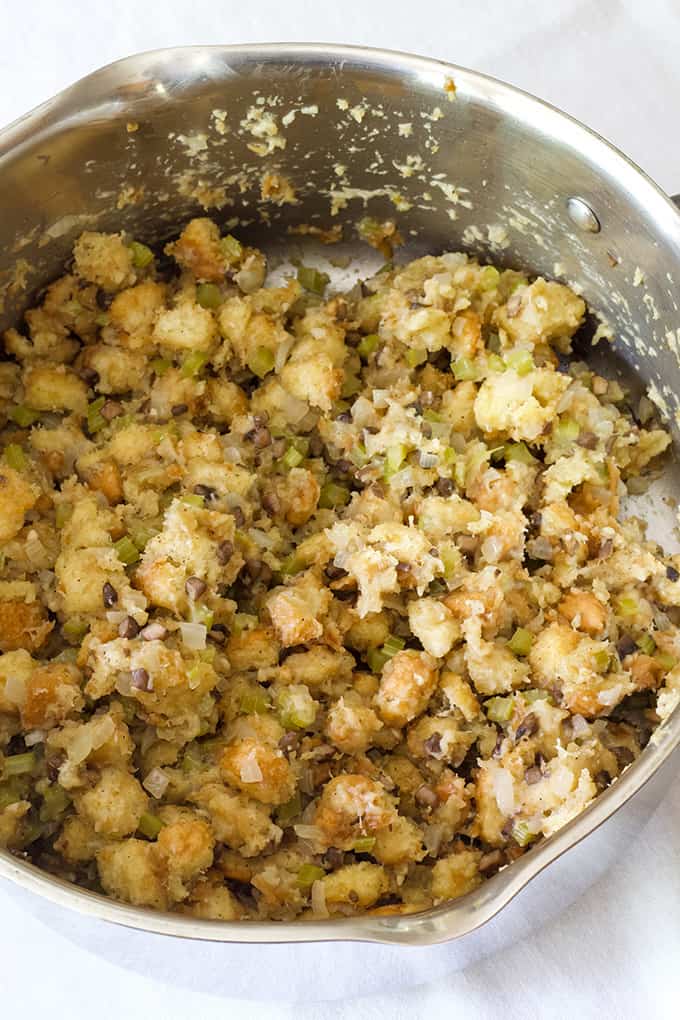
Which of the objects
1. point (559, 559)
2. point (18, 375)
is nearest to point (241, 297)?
point (18, 375)

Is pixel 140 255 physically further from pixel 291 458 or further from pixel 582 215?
pixel 582 215

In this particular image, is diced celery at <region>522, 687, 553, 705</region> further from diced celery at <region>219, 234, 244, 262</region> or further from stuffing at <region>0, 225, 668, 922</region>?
diced celery at <region>219, 234, 244, 262</region>

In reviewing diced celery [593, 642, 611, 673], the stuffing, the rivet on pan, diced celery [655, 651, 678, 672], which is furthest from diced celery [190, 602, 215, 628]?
the rivet on pan

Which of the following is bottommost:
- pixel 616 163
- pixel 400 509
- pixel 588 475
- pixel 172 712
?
Answer: pixel 172 712

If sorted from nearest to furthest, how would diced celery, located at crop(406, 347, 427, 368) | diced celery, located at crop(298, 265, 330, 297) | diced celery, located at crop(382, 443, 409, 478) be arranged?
diced celery, located at crop(382, 443, 409, 478) < diced celery, located at crop(406, 347, 427, 368) < diced celery, located at crop(298, 265, 330, 297)

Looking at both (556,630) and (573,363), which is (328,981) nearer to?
(556,630)

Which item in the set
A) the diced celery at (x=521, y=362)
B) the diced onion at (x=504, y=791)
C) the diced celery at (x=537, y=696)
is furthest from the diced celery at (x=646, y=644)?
the diced celery at (x=521, y=362)
